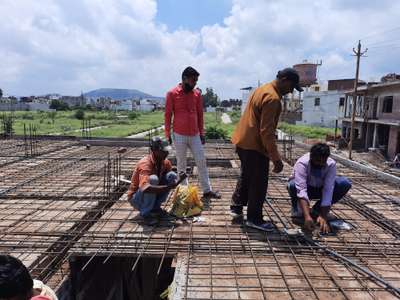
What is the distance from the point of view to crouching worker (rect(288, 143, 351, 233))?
10.1 feet

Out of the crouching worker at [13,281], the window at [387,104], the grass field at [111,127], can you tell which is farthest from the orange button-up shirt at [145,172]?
the window at [387,104]

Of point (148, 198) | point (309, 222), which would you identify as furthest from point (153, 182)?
point (309, 222)

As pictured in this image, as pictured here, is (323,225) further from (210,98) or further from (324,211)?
(210,98)

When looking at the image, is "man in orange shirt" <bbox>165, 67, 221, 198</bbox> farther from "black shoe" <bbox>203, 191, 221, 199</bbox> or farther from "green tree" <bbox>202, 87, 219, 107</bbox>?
"green tree" <bbox>202, 87, 219, 107</bbox>

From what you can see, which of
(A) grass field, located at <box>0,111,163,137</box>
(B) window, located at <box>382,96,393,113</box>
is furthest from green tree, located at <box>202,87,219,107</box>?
(B) window, located at <box>382,96,393,113</box>

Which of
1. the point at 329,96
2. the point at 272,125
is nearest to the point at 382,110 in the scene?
the point at 329,96

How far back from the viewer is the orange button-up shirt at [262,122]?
9.57 feet

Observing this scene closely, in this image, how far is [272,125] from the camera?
2.93 m

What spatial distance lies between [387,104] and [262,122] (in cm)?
2045

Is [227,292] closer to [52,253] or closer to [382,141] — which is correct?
[52,253]

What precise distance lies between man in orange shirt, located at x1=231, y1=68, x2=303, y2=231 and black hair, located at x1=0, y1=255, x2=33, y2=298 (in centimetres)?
212

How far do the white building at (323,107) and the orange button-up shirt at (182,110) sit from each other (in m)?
29.0

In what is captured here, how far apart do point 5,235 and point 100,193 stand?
1.54 m

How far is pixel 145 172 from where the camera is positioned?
10.6 feet
